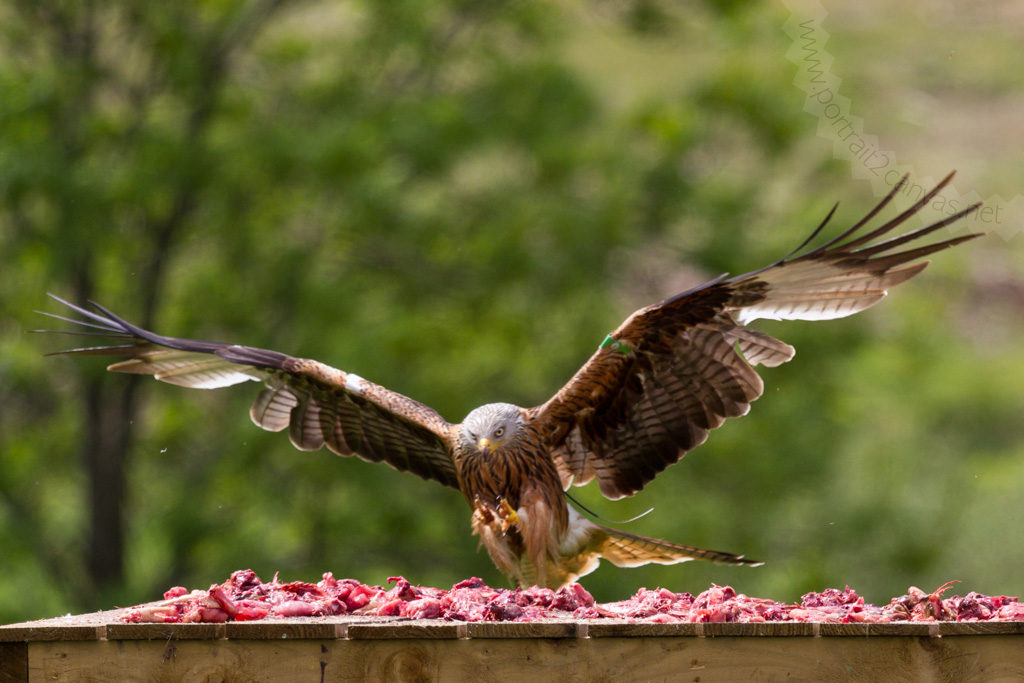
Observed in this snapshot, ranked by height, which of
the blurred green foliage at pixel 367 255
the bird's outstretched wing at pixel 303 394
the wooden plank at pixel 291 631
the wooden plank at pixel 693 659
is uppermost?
the blurred green foliage at pixel 367 255

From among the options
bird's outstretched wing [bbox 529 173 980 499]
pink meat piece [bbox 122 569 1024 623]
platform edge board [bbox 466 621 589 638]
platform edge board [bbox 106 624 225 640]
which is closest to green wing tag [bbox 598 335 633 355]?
bird's outstretched wing [bbox 529 173 980 499]

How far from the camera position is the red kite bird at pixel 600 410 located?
5863mm

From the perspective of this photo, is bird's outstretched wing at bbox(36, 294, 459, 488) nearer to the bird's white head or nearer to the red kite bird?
the red kite bird

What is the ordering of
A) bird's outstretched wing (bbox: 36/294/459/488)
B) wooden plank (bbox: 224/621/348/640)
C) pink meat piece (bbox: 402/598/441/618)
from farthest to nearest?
bird's outstretched wing (bbox: 36/294/459/488) < pink meat piece (bbox: 402/598/441/618) < wooden plank (bbox: 224/621/348/640)

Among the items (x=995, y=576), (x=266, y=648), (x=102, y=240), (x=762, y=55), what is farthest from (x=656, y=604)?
(x=995, y=576)

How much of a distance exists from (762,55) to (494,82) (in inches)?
183

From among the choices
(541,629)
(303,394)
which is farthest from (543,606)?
(303,394)

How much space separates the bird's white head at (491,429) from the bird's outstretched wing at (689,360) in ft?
0.61

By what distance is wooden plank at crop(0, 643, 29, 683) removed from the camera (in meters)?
4.48

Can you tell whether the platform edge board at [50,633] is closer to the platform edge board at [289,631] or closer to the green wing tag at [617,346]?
the platform edge board at [289,631]

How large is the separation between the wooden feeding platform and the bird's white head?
194 centimetres

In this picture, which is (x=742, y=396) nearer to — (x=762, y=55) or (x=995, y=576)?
(x=762, y=55)

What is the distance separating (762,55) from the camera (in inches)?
783

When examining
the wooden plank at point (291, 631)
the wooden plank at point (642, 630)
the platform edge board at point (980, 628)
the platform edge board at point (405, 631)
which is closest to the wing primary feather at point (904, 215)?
the platform edge board at point (980, 628)
